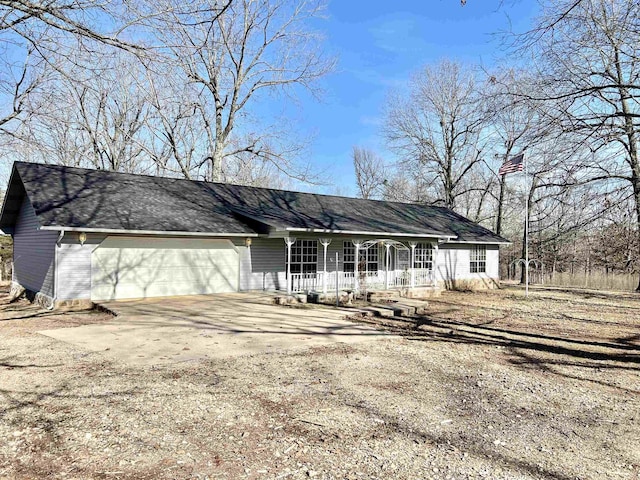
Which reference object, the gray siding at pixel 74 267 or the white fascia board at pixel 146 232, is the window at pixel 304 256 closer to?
the white fascia board at pixel 146 232

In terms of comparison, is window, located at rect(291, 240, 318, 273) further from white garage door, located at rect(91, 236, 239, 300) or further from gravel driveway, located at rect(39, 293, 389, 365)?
gravel driveway, located at rect(39, 293, 389, 365)

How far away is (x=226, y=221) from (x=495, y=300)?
1061cm

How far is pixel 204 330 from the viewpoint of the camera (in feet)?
29.6

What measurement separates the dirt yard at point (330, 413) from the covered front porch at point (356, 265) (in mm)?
7673

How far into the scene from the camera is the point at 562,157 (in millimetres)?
7672

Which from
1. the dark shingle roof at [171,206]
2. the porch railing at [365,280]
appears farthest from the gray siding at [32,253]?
the porch railing at [365,280]

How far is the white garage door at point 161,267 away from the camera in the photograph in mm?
12617

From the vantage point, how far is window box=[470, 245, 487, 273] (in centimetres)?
2202

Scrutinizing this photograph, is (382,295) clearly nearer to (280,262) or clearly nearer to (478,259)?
(280,262)

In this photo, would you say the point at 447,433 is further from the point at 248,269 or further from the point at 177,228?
the point at 248,269

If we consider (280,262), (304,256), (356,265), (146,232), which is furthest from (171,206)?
(356,265)

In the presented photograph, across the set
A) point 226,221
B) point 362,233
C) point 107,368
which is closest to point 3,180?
point 226,221

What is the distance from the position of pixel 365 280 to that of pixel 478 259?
920cm

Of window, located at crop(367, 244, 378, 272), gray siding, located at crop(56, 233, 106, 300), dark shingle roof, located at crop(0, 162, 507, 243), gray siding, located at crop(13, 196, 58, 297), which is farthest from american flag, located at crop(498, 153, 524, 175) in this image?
gray siding, located at crop(13, 196, 58, 297)
